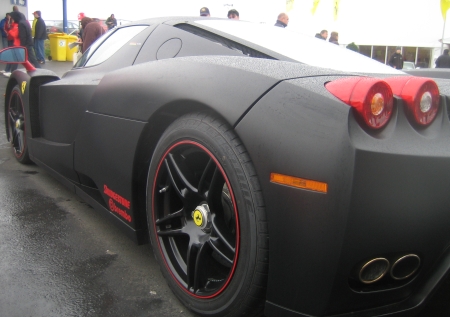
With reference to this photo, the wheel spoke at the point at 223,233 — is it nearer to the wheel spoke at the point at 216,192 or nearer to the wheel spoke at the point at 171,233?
the wheel spoke at the point at 216,192

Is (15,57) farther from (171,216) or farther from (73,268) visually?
Result: (171,216)

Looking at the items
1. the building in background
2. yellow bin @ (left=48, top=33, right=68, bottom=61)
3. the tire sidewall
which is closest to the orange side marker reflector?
the tire sidewall

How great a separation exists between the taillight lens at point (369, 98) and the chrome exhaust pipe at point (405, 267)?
46 centimetres

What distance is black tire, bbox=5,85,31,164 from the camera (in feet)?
12.8

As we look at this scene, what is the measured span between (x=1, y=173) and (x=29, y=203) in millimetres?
901

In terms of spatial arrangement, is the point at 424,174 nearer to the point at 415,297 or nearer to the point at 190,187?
the point at 415,297

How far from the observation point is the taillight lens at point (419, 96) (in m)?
1.48

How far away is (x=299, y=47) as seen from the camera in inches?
94.5

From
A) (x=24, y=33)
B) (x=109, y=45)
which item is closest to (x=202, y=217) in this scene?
(x=109, y=45)

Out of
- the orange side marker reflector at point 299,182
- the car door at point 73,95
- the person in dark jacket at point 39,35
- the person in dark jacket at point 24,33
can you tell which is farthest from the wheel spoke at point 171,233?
the person in dark jacket at point 39,35

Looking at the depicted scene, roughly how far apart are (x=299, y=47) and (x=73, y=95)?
1361 mm

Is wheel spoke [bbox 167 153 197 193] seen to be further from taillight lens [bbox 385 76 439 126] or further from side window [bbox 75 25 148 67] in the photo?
side window [bbox 75 25 148 67]

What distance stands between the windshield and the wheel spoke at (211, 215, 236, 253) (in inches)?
34.1

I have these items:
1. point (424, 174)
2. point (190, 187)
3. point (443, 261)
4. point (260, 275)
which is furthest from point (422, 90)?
point (190, 187)
